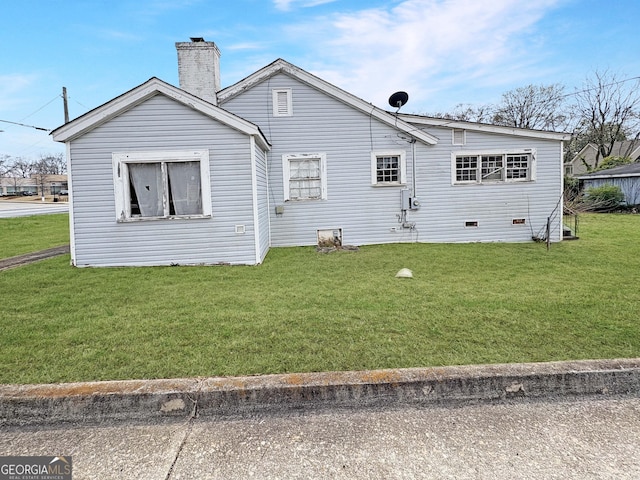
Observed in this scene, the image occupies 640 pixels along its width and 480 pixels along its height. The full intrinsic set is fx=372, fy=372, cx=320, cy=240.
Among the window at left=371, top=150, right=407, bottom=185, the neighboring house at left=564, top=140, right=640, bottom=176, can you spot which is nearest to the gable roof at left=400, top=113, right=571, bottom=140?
the window at left=371, top=150, right=407, bottom=185

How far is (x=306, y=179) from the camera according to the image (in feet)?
35.3

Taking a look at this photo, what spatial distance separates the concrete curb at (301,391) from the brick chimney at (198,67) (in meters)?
9.16

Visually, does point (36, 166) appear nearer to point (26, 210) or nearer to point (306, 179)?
point (26, 210)

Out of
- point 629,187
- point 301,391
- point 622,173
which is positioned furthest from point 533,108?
point 301,391

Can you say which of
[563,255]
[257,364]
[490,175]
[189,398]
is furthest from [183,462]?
[490,175]

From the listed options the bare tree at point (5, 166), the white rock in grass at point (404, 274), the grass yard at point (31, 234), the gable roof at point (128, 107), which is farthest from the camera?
the bare tree at point (5, 166)

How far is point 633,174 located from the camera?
22031mm

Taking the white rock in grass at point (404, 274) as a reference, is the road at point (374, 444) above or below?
below

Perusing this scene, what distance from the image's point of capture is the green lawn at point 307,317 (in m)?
3.19

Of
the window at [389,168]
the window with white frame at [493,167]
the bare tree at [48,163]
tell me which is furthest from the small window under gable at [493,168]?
the bare tree at [48,163]

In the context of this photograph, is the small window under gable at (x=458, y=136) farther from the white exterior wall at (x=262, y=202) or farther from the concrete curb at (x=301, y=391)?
the concrete curb at (x=301, y=391)

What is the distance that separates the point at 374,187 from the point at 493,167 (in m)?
3.66

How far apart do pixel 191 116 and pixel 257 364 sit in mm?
6399

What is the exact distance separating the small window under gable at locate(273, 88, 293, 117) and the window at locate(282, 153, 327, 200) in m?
1.35
